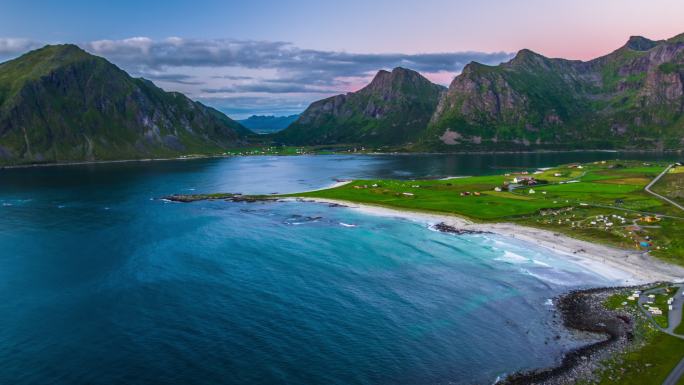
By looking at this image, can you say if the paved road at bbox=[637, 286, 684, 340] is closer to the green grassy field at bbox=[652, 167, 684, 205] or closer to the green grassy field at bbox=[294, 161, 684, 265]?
the green grassy field at bbox=[294, 161, 684, 265]

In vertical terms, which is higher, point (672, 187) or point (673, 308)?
point (672, 187)

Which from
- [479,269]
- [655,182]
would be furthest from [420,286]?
[655,182]

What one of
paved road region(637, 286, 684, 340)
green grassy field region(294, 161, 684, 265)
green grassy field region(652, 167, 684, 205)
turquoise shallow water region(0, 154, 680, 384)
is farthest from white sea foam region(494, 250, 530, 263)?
green grassy field region(652, 167, 684, 205)

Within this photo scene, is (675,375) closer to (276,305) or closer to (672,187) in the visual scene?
(276,305)

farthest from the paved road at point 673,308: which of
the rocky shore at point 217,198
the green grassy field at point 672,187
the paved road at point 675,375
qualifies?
the rocky shore at point 217,198

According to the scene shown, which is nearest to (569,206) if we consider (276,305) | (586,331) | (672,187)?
(672,187)

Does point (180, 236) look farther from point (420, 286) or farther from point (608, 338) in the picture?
point (608, 338)

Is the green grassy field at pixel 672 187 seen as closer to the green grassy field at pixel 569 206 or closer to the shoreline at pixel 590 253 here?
the green grassy field at pixel 569 206
